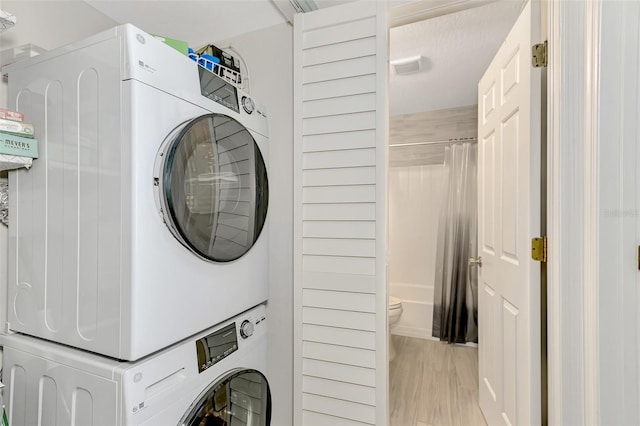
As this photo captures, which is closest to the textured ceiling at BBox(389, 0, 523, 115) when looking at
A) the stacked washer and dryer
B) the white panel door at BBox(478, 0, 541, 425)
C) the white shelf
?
the white panel door at BBox(478, 0, 541, 425)

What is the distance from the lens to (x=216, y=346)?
3.96ft

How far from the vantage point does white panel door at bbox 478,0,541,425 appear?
128 centimetres

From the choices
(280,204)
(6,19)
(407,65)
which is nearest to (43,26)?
(6,19)

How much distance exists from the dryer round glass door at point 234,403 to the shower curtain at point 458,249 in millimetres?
2213

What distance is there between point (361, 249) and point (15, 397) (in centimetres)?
139

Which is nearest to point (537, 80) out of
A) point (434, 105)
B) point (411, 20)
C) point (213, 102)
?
point (411, 20)

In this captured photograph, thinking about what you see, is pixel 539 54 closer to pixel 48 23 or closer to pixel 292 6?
pixel 292 6

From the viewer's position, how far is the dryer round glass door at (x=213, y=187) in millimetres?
1003

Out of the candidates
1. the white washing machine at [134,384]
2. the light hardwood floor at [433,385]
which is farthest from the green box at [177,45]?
the light hardwood floor at [433,385]

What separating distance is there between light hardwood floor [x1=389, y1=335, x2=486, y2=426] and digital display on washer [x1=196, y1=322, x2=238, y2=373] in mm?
1266

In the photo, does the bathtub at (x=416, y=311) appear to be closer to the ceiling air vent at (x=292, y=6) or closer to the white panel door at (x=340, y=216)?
the white panel door at (x=340, y=216)

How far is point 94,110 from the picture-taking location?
967mm

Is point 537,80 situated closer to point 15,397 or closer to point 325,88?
point 325,88

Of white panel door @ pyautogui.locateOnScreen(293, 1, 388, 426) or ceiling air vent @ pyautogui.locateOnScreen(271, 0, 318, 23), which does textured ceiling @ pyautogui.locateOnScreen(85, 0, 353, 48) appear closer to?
ceiling air vent @ pyautogui.locateOnScreen(271, 0, 318, 23)
